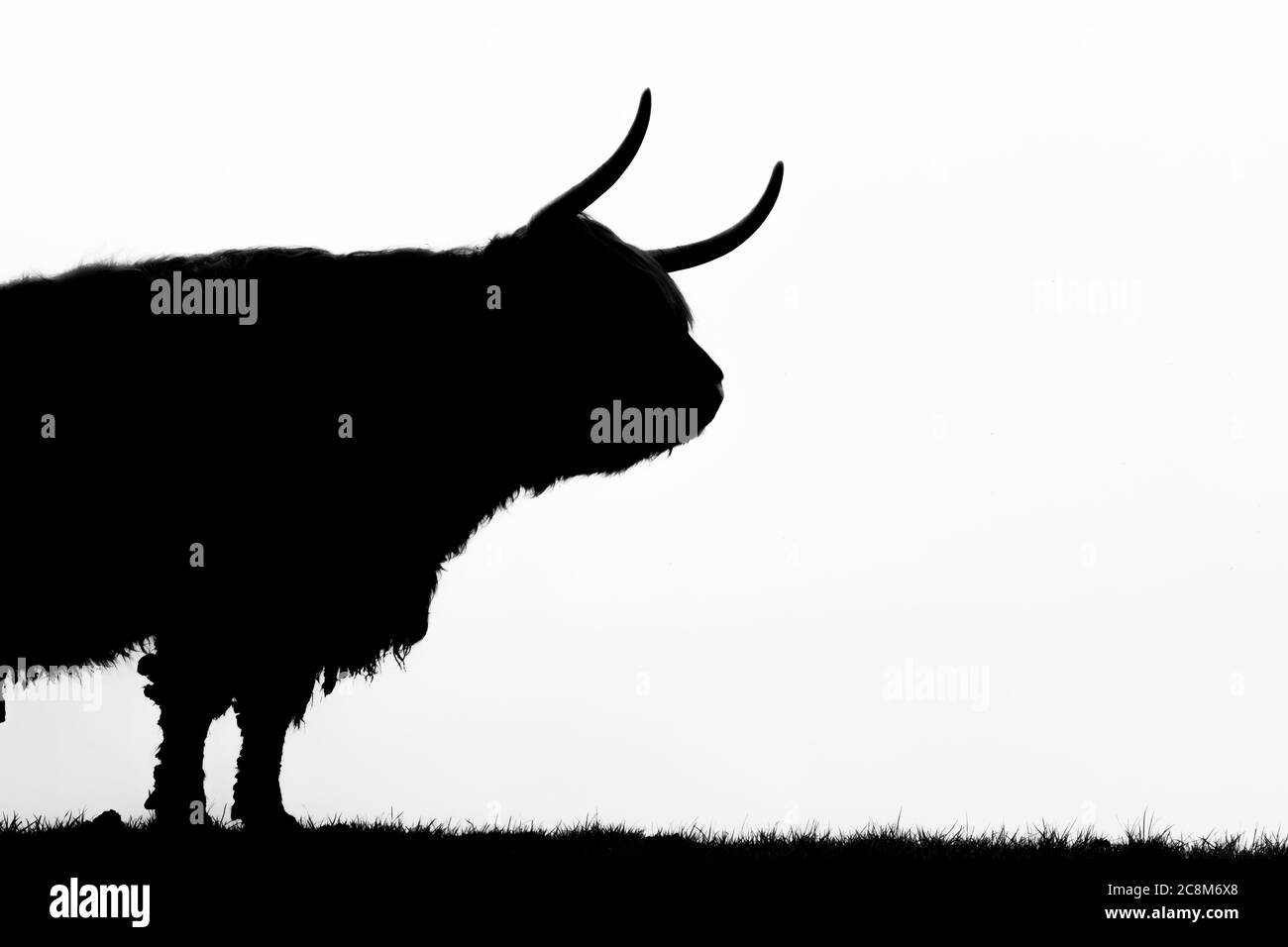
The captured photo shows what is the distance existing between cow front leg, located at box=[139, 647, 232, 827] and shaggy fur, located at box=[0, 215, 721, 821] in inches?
0.4

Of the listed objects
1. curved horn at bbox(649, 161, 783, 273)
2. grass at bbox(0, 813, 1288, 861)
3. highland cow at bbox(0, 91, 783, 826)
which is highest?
curved horn at bbox(649, 161, 783, 273)

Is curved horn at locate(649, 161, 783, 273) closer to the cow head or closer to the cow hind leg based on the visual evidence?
the cow head

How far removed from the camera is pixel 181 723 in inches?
218

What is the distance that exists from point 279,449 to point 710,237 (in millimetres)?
2281

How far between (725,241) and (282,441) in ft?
7.53

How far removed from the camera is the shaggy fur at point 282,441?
221 inches

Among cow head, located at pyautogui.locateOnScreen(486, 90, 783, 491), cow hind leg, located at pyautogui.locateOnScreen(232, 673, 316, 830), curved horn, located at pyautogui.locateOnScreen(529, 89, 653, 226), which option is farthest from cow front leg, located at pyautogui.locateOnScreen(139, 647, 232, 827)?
curved horn, located at pyautogui.locateOnScreen(529, 89, 653, 226)

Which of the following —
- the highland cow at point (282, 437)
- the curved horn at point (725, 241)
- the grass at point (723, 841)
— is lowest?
the grass at point (723, 841)

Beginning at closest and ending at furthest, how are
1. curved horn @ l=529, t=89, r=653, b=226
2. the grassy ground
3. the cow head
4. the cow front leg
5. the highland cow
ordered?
1. the grassy ground
2. curved horn @ l=529, t=89, r=653, b=226
3. the cow front leg
4. the highland cow
5. the cow head

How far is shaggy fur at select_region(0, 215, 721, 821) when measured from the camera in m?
5.60

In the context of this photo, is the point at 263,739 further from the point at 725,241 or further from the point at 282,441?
the point at 725,241
